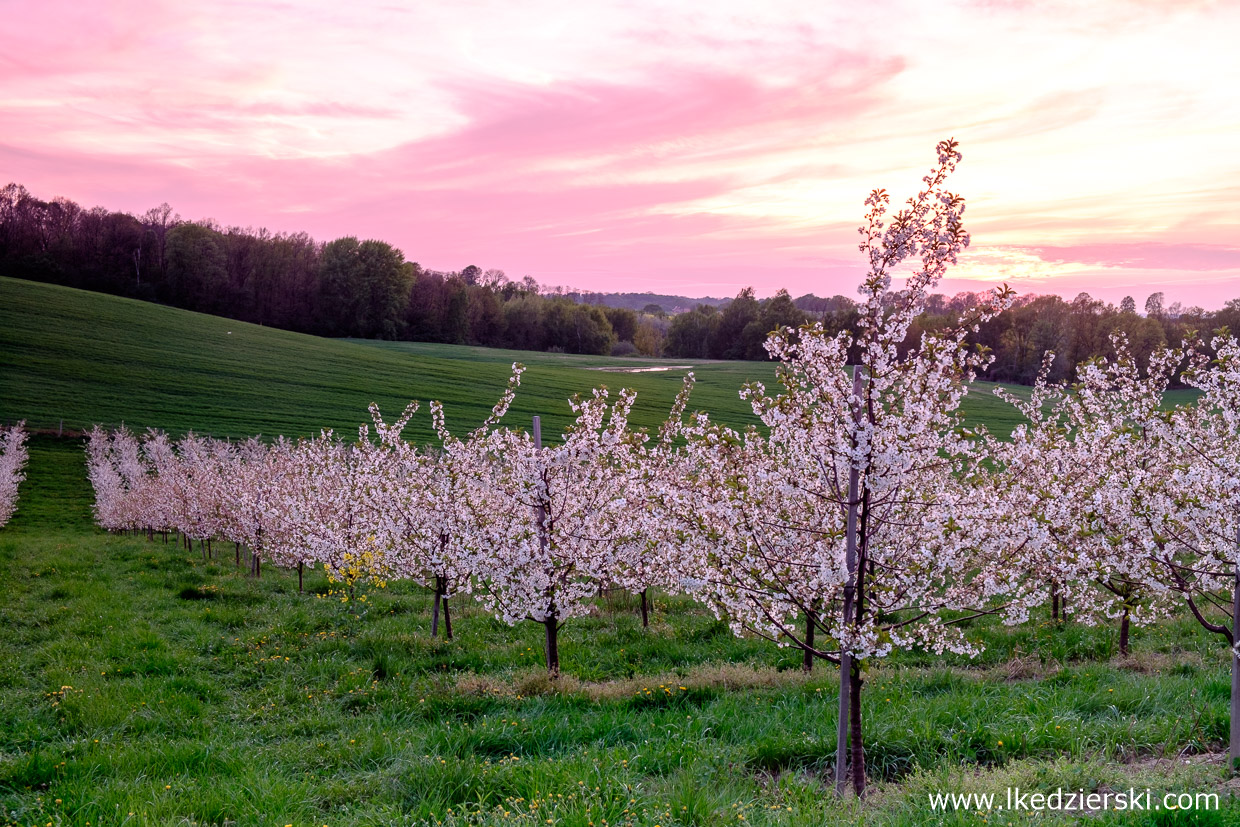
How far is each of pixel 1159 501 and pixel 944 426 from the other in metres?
2.54

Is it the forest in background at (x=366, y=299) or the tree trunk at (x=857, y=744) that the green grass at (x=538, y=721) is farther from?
the forest in background at (x=366, y=299)

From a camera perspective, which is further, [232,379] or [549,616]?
[232,379]

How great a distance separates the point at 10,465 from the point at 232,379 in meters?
25.1

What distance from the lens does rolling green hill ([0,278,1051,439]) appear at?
5134cm

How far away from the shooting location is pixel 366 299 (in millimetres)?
97812

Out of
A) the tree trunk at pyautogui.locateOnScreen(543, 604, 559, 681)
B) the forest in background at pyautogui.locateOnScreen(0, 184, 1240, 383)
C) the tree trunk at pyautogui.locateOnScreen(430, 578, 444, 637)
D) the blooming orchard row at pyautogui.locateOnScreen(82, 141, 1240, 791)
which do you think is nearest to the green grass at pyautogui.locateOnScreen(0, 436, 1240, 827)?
the tree trunk at pyautogui.locateOnScreen(430, 578, 444, 637)

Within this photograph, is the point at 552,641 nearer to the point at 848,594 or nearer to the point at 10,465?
the point at 848,594

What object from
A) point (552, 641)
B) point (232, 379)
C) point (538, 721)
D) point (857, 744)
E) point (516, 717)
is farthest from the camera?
point (232, 379)

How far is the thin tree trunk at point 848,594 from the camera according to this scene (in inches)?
252

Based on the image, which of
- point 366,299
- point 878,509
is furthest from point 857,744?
point 366,299

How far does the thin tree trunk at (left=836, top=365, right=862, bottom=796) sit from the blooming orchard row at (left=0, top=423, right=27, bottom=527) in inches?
1579

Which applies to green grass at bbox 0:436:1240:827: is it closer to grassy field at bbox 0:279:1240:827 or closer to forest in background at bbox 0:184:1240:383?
grassy field at bbox 0:279:1240:827

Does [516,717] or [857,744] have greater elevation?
[857,744]

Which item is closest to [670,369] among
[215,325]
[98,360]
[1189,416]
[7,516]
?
[215,325]
